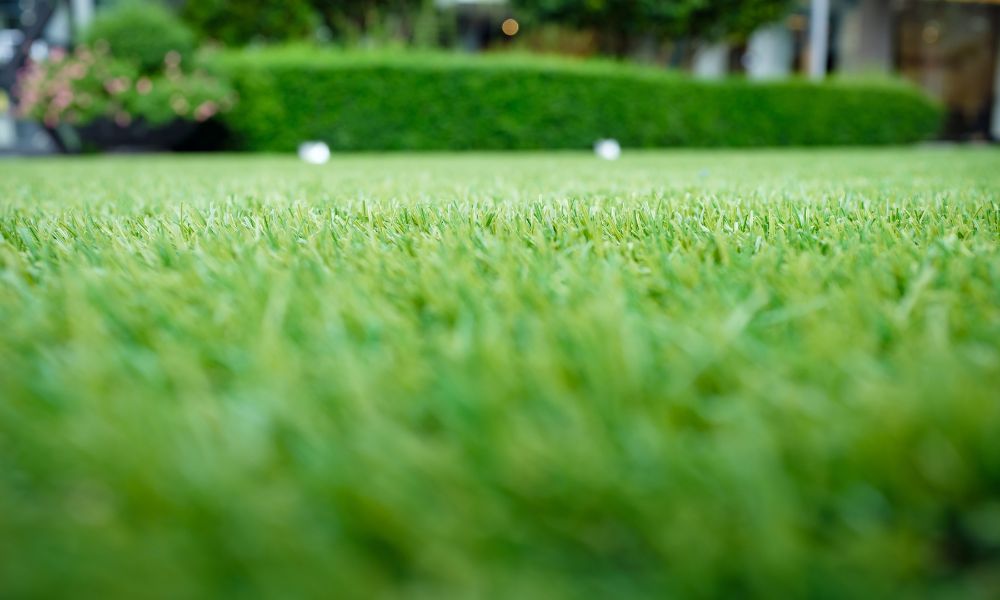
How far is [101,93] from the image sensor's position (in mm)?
8375

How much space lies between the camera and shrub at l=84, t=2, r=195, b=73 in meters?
8.66

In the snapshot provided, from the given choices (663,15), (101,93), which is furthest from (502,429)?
(663,15)

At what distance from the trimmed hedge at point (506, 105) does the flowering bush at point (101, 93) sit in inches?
29.7

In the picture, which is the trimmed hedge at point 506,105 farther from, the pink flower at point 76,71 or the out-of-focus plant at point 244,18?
the out-of-focus plant at point 244,18

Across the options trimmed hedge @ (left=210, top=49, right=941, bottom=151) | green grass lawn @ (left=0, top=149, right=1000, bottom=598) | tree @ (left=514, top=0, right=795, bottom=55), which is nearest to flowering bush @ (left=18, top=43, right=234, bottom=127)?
trimmed hedge @ (left=210, top=49, right=941, bottom=151)

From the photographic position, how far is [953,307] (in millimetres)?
1026

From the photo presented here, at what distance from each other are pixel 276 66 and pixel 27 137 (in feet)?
16.1

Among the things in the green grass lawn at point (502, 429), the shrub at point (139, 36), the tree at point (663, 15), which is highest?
the tree at point (663, 15)

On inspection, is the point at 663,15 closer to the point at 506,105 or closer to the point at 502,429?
the point at 506,105

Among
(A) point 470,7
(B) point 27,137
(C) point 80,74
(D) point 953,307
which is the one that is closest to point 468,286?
(D) point 953,307

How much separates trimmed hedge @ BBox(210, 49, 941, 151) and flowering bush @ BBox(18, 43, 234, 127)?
2.47 feet

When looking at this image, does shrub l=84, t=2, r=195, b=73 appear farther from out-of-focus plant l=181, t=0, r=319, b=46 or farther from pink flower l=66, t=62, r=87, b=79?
out-of-focus plant l=181, t=0, r=319, b=46

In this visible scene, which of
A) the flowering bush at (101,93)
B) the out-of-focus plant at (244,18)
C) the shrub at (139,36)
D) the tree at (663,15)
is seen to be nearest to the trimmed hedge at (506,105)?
the shrub at (139,36)

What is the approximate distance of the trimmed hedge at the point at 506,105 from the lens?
30.1 feet
